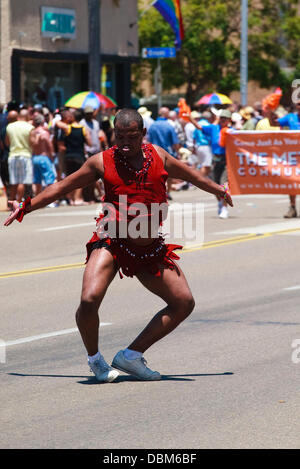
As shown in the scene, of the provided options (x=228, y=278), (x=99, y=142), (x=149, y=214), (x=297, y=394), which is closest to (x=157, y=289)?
(x=149, y=214)

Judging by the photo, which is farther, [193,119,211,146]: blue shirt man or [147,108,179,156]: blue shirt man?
[193,119,211,146]: blue shirt man

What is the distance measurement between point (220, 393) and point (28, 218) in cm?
1326

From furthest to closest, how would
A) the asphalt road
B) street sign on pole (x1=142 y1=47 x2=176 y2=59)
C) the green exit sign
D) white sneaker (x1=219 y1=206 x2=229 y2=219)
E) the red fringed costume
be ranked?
street sign on pole (x1=142 y1=47 x2=176 y2=59) → the green exit sign → white sneaker (x1=219 y1=206 x2=229 y2=219) → the red fringed costume → the asphalt road

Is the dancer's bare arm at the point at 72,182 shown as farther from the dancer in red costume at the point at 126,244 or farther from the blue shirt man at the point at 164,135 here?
the blue shirt man at the point at 164,135

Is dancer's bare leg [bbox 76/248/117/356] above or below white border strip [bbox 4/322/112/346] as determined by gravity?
above

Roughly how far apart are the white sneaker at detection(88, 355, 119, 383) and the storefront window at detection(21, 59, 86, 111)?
81.0 feet

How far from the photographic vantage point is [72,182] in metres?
7.08

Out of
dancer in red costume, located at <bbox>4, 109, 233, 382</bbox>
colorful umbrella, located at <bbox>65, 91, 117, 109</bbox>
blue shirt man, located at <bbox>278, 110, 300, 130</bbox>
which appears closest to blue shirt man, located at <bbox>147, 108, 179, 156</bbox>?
colorful umbrella, located at <bbox>65, 91, 117, 109</bbox>

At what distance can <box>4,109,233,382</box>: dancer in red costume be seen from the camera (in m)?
6.90

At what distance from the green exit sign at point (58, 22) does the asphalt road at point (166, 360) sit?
60.7 ft

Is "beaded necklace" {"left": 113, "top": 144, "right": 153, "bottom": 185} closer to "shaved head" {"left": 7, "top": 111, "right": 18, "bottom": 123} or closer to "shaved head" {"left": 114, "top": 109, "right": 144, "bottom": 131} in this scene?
"shaved head" {"left": 114, "top": 109, "right": 144, "bottom": 131}
